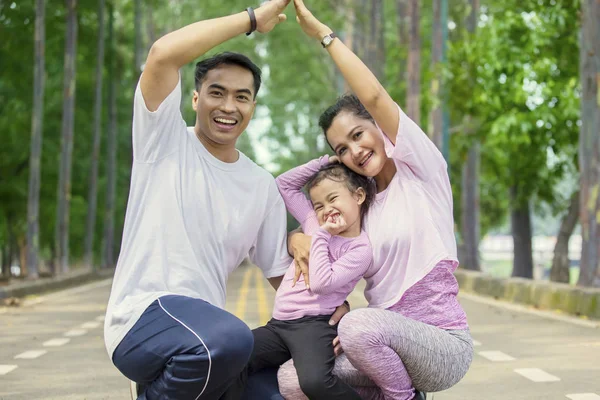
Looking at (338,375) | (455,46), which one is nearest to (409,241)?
(338,375)

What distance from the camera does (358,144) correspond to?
18.5ft

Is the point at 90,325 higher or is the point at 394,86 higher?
the point at 394,86

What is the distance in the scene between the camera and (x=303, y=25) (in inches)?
221

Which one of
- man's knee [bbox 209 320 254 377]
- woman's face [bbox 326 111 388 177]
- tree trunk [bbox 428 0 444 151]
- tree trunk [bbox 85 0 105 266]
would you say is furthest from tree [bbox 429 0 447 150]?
man's knee [bbox 209 320 254 377]

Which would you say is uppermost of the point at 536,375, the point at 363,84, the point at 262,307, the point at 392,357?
the point at 363,84

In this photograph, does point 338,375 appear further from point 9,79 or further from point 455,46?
point 9,79

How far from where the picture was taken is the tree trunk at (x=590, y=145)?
17938mm

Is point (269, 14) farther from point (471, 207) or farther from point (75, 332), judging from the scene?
point (471, 207)

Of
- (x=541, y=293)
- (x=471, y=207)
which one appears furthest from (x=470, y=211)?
(x=541, y=293)

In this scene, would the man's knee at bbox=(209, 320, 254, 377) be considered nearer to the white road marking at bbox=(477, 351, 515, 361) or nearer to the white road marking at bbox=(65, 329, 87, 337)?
the white road marking at bbox=(477, 351, 515, 361)

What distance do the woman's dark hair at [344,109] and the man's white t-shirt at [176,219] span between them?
0.45 metres

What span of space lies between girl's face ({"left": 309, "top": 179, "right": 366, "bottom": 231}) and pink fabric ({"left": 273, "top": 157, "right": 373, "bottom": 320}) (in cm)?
9

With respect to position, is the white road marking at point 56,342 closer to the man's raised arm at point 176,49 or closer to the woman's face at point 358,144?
the woman's face at point 358,144

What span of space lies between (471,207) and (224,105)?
27104mm
